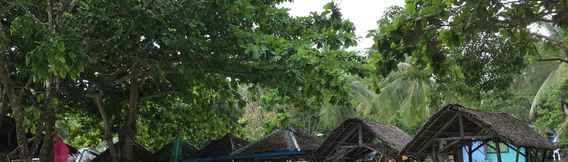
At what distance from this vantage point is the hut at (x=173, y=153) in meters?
15.3

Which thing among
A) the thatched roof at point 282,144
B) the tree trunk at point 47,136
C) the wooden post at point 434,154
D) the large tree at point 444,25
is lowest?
the wooden post at point 434,154

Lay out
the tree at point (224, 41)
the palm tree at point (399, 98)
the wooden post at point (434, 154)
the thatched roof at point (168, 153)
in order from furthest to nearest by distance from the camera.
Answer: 1. the palm tree at point (399, 98)
2. the thatched roof at point (168, 153)
3. the wooden post at point (434, 154)
4. the tree at point (224, 41)

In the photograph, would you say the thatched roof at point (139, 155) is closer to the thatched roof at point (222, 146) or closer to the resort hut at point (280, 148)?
the thatched roof at point (222, 146)

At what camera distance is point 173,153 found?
15.2 meters

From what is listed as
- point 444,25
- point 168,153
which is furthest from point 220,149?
point 444,25

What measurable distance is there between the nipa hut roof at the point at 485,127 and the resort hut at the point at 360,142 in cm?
54

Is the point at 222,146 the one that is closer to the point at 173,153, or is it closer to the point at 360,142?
the point at 173,153

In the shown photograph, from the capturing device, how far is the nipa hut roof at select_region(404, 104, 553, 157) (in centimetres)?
1227

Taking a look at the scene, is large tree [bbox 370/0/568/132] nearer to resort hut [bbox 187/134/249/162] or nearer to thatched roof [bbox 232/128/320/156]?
thatched roof [bbox 232/128/320/156]

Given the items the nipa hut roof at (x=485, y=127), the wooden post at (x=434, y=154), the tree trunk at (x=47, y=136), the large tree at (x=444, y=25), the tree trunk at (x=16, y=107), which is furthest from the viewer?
the wooden post at (x=434, y=154)

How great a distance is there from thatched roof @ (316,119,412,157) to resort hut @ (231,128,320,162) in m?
0.38

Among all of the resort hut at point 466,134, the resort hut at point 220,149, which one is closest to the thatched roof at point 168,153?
the resort hut at point 220,149

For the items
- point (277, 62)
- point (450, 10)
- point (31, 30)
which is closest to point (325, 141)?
point (277, 62)

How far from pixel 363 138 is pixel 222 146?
3.54 meters
